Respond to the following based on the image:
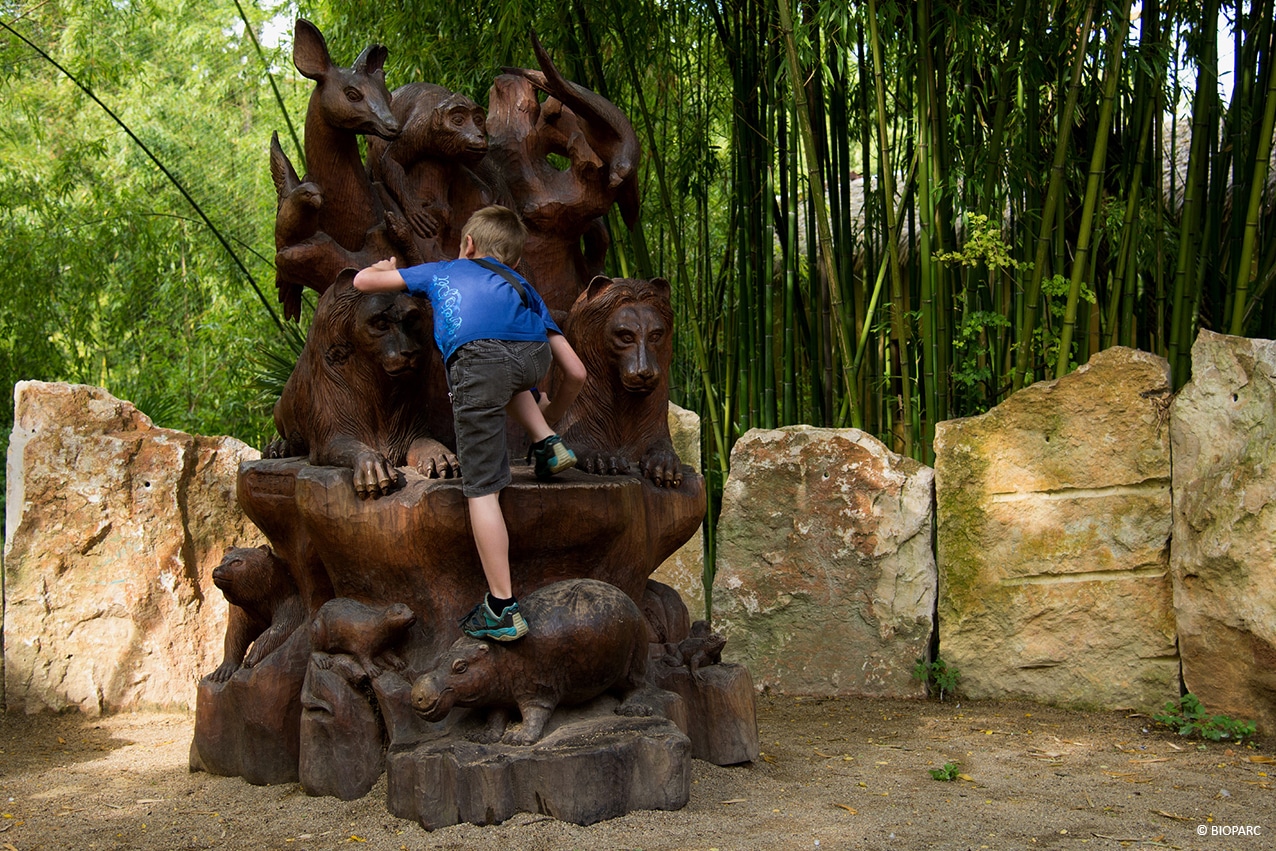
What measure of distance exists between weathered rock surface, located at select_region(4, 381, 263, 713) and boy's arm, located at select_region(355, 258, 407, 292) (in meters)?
1.75

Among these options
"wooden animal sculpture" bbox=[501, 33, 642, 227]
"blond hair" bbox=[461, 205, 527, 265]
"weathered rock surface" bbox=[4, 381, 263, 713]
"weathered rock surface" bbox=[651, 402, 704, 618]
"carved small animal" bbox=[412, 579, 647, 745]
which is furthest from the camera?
"weathered rock surface" bbox=[651, 402, 704, 618]

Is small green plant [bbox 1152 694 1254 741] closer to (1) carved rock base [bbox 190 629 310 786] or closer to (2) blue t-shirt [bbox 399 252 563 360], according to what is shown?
(2) blue t-shirt [bbox 399 252 563 360]

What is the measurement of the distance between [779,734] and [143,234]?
18.3 ft

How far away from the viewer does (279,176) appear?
3.26 metres

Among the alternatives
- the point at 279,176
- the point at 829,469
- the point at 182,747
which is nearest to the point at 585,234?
the point at 279,176

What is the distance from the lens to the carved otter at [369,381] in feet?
9.71

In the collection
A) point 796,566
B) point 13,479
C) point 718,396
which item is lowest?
point 796,566

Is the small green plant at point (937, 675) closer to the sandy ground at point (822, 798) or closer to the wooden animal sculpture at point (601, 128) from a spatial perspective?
the sandy ground at point (822, 798)

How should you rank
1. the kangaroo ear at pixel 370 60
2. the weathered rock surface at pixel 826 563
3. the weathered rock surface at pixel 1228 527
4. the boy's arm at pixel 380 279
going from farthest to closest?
1. the weathered rock surface at pixel 826 563
2. the weathered rock surface at pixel 1228 527
3. the kangaroo ear at pixel 370 60
4. the boy's arm at pixel 380 279

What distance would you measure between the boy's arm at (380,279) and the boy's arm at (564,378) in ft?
1.23

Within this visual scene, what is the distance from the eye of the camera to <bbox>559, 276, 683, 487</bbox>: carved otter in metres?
3.05

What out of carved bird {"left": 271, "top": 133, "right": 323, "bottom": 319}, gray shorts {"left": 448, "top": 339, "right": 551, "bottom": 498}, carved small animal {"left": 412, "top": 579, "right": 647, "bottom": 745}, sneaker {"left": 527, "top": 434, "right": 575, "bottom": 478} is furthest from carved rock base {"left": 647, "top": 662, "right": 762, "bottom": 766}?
carved bird {"left": 271, "top": 133, "right": 323, "bottom": 319}

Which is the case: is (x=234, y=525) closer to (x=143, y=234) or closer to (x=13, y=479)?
(x=13, y=479)

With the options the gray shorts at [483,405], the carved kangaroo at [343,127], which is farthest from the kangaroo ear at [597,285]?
the carved kangaroo at [343,127]
